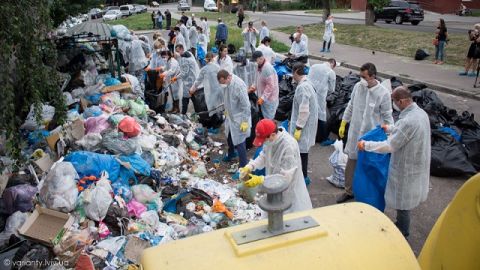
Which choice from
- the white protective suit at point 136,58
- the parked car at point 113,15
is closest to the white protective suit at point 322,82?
the white protective suit at point 136,58

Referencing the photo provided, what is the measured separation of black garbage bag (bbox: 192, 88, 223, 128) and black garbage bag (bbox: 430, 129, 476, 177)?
420cm

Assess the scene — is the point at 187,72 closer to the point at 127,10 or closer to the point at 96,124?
the point at 96,124

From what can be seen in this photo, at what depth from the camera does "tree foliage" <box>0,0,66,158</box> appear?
10.4ft

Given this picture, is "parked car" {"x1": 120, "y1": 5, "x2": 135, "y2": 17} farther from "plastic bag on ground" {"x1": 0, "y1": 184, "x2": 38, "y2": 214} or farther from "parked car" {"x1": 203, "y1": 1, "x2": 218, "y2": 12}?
"plastic bag on ground" {"x1": 0, "y1": 184, "x2": 38, "y2": 214}

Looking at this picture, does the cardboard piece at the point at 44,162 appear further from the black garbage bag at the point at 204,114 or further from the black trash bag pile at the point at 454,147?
the black trash bag pile at the point at 454,147

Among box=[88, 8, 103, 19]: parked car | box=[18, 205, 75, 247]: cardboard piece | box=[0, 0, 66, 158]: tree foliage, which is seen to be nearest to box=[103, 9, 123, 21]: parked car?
box=[88, 8, 103, 19]: parked car

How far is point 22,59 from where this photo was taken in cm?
349

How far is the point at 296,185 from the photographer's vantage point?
3.96 meters

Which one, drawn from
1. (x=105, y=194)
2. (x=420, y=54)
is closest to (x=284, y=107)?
(x=105, y=194)

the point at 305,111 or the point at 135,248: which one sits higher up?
the point at 305,111

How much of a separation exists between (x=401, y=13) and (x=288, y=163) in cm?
2482

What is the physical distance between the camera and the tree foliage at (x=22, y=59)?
3166mm

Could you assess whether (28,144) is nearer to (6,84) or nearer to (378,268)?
(6,84)

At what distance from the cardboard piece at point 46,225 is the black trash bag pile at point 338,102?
5035 millimetres
